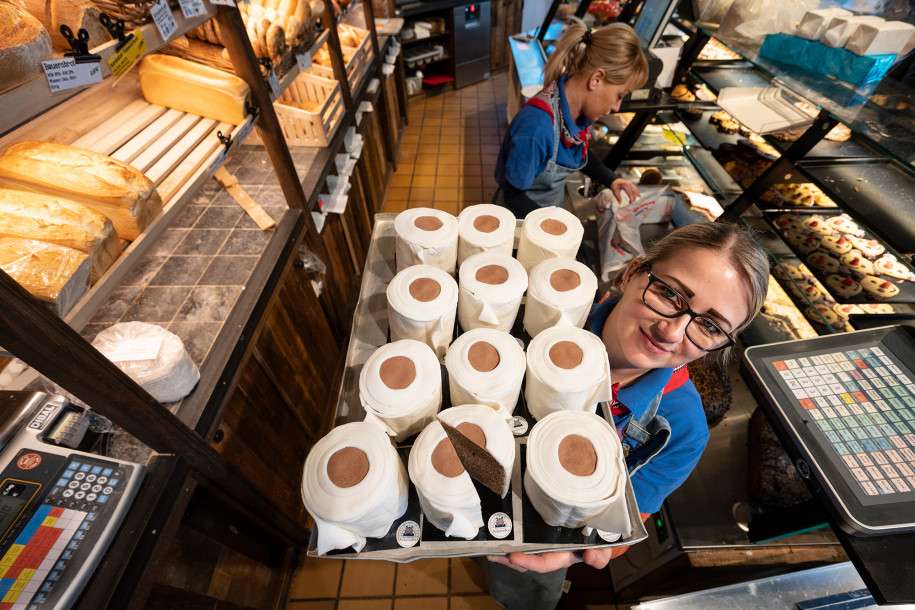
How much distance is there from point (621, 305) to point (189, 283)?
Answer: 1850 mm

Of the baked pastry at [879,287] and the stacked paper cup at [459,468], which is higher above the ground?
the stacked paper cup at [459,468]

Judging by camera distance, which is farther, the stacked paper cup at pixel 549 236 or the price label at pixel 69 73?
the stacked paper cup at pixel 549 236

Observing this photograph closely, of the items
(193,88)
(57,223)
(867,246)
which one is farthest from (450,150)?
(57,223)

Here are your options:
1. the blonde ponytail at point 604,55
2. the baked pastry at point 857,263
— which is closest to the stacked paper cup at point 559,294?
the blonde ponytail at point 604,55

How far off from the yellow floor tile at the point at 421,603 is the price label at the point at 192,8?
2922 mm

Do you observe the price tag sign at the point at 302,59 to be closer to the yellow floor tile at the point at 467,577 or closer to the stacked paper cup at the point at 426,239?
the stacked paper cup at the point at 426,239

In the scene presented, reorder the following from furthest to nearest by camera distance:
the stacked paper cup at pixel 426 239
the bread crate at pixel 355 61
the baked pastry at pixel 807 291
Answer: the bread crate at pixel 355 61
the baked pastry at pixel 807 291
the stacked paper cup at pixel 426 239

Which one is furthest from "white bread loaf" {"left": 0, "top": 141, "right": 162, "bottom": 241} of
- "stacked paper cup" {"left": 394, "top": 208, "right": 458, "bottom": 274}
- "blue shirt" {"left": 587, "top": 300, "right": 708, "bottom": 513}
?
"blue shirt" {"left": 587, "top": 300, "right": 708, "bottom": 513}

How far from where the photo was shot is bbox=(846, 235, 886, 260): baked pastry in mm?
2018

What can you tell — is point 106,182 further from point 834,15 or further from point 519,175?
point 834,15

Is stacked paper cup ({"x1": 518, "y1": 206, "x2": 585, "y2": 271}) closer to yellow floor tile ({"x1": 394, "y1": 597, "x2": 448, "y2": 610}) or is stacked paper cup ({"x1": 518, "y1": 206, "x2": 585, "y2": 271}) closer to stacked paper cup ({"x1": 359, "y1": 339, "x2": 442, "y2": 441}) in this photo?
stacked paper cup ({"x1": 359, "y1": 339, "x2": 442, "y2": 441})

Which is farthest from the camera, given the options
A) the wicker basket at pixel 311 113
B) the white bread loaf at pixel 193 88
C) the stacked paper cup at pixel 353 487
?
the wicker basket at pixel 311 113

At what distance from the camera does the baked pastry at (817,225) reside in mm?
2100

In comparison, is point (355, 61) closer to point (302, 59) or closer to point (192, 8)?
point (302, 59)
